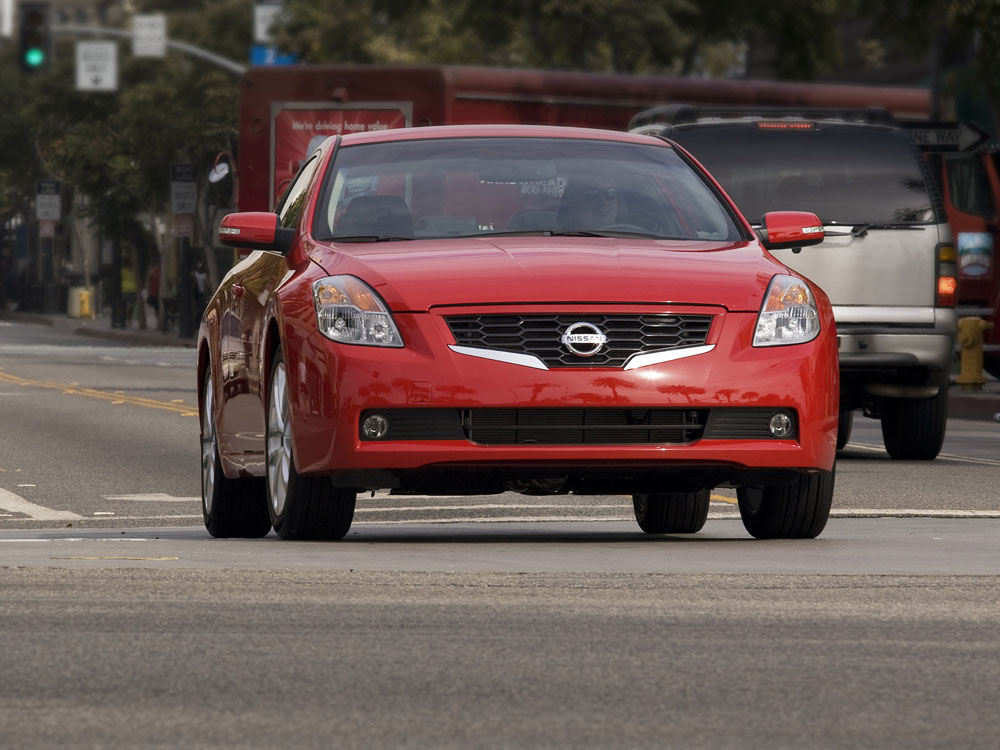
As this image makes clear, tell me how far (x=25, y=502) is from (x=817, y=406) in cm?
629

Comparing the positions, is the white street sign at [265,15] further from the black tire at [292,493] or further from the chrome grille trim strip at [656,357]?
the chrome grille trim strip at [656,357]

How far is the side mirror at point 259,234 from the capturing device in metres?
9.84

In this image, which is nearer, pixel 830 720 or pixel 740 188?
pixel 830 720

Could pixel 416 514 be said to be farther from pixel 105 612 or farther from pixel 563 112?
pixel 563 112

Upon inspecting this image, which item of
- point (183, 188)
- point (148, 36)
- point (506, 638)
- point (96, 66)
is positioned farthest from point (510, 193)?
point (96, 66)

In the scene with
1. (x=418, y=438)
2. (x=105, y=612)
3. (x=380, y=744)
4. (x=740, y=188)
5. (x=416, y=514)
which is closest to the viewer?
(x=380, y=744)

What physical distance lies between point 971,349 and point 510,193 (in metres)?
15.6

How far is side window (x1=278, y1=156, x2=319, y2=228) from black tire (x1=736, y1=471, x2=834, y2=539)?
7.03ft

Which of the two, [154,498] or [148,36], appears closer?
[154,498]

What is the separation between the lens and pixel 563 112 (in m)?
28.0

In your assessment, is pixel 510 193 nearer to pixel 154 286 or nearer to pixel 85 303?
pixel 154 286

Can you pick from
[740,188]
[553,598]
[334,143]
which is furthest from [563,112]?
[553,598]

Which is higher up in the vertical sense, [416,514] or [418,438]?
[418,438]

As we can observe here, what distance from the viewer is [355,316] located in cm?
895
